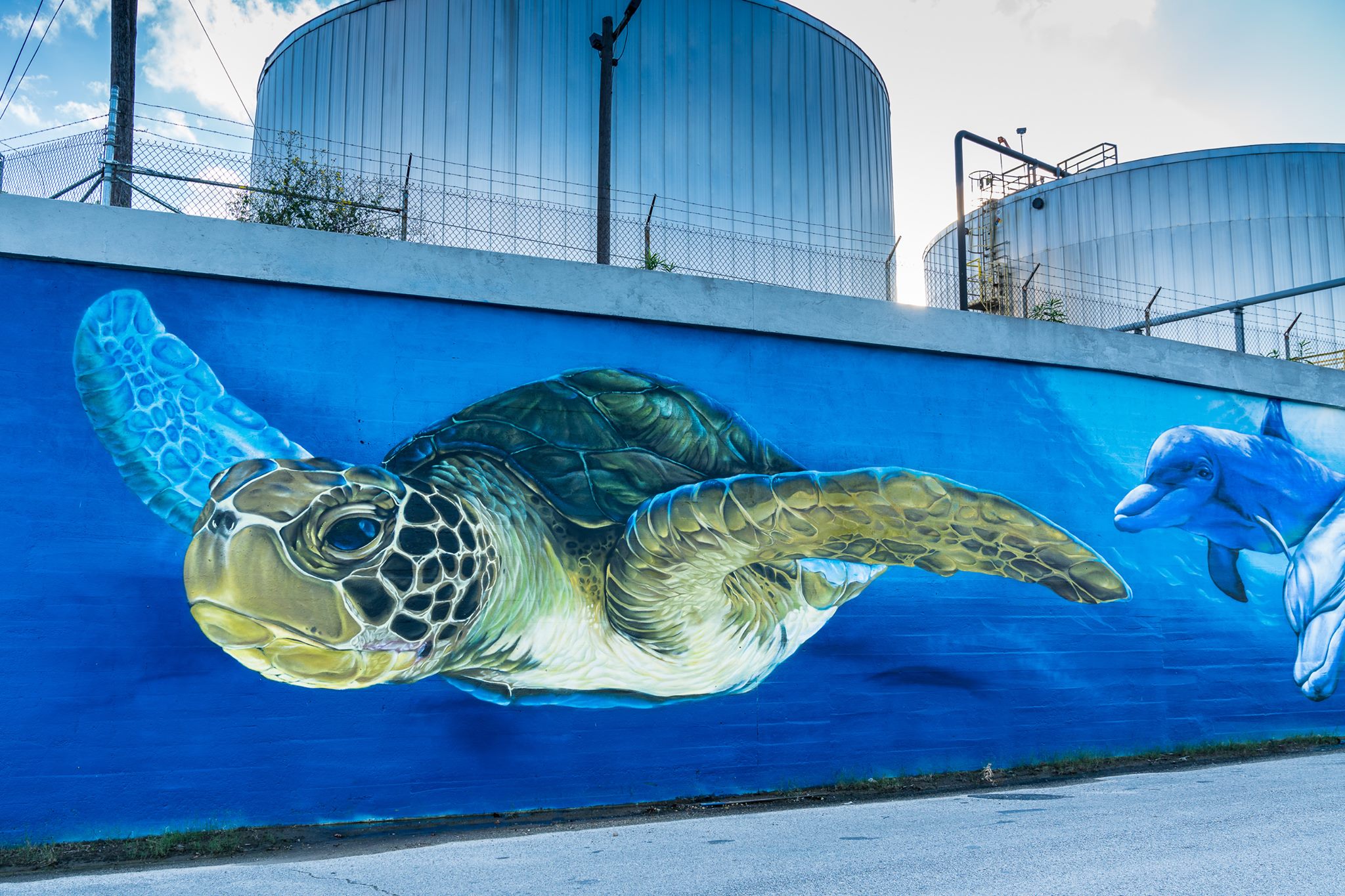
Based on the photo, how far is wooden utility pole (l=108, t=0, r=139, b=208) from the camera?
973cm

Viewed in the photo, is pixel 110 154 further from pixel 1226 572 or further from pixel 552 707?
pixel 1226 572

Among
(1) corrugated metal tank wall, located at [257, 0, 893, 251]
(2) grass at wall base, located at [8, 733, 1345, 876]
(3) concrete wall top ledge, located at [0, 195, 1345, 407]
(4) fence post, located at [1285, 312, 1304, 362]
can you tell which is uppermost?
(1) corrugated metal tank wall, located at [257, 0, 893, 251]

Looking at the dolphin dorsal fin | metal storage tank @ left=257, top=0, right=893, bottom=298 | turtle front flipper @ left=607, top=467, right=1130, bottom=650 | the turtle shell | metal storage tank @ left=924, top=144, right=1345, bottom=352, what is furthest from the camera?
metal storage tank @ left=924, top=144, right=1345, bottom=352

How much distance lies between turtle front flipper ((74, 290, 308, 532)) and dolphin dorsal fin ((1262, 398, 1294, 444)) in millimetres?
12065

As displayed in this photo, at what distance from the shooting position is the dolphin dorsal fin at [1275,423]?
1363 cm

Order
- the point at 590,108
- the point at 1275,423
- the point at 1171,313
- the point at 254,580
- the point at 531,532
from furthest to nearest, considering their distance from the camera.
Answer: the point at 1171,313 < the point at 590,108 < the point at 1275,423 < the point at 531,532 < the point at 254,580

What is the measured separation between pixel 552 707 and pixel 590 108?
9123 millimetres

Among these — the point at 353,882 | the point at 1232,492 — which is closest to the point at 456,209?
the point at 353,882

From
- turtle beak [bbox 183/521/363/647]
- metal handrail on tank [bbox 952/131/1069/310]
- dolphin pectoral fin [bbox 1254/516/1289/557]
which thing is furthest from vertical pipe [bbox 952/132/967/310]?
turtle beak [bbox 183/521/363/647]

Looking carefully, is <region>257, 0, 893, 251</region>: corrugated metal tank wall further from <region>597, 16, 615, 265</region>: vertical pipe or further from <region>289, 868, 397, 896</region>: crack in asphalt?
<region>289, 868, 397, 896</region>: crack in asphalt

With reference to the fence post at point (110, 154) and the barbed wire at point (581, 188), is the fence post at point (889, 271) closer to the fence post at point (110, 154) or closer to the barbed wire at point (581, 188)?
the barbed wire at point (581, 188)

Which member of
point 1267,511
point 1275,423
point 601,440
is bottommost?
point 1267,511

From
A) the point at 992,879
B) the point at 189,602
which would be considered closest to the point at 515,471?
the point at 189,602

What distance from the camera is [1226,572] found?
494 inches
